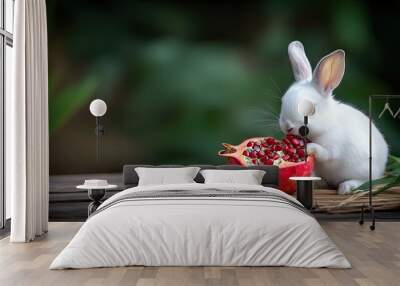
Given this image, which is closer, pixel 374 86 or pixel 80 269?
pixel 80 269

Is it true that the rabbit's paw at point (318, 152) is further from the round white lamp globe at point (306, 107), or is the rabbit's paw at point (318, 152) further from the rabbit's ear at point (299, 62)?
the rabbit's ear at point (299, 62)

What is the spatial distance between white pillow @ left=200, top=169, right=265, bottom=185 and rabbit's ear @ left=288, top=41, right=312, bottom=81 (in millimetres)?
1572

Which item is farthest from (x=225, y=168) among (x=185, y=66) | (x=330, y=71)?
(x=330, y=71)

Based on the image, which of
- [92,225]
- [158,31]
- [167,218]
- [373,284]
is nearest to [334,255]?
[373,284]

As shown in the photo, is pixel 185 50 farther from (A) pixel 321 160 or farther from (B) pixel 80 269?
(B) pixel 80 269

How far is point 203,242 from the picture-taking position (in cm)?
467

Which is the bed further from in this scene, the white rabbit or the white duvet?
the white rabbit

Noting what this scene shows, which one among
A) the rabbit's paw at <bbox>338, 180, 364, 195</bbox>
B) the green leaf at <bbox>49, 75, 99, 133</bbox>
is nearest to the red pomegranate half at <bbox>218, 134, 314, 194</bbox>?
the rabbit's paw at <bbox>338, 180, 364, 195</bbox>

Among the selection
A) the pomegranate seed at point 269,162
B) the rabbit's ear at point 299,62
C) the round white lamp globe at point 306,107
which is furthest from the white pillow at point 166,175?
the rabbit's ear at point 299,62

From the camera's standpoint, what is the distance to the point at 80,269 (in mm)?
4539

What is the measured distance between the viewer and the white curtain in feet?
19.5

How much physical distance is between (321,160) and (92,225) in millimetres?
3984

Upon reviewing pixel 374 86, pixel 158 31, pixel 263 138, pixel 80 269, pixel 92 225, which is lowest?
pixel 80 269

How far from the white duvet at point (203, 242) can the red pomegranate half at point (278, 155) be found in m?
2.93
